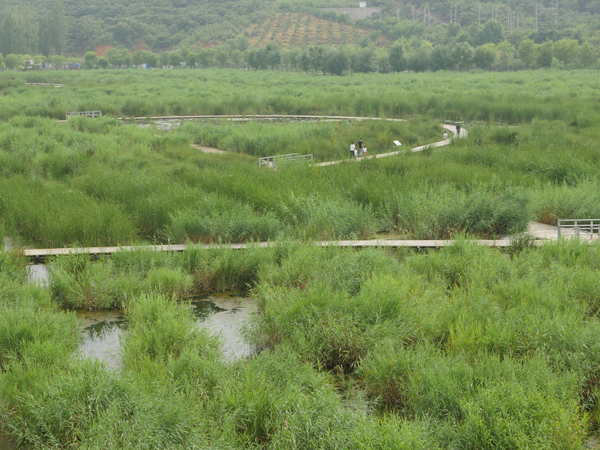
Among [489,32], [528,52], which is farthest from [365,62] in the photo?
[489,32]

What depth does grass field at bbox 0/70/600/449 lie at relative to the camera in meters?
5.79

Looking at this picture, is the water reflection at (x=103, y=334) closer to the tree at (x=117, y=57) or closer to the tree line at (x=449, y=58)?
the tree line at (x=449, y=58)

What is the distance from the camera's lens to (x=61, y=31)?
361 feet

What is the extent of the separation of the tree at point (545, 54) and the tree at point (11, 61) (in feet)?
262

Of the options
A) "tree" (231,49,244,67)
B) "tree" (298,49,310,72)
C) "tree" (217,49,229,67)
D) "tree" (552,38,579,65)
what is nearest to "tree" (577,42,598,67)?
"tree" (552,38,579,65)

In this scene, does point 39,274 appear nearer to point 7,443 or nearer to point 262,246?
point 262,246

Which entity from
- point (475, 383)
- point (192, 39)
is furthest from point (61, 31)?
point (475, 383)

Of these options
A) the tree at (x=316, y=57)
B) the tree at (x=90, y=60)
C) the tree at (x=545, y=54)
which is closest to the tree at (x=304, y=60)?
the tree at (x=316, y=57)

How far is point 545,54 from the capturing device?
8438 cm

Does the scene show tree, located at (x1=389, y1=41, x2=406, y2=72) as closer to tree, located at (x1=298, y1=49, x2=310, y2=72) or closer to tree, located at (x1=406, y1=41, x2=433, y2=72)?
tree, located at (x1=406, y1=41, x2=433, y2=72)

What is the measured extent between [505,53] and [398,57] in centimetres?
2042

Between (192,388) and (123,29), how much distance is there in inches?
5566

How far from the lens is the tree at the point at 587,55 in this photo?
3189 inches

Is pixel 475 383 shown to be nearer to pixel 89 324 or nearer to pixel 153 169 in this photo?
pixel 89 324
